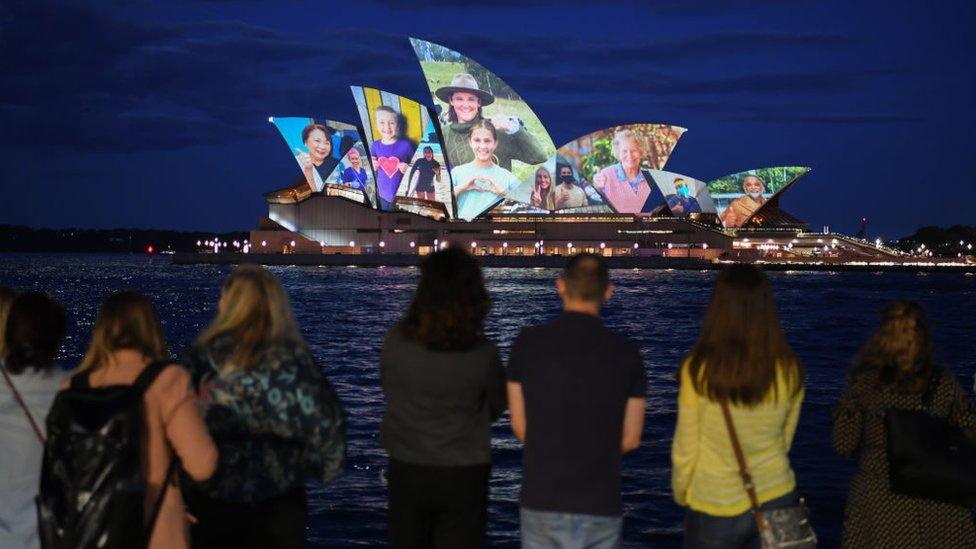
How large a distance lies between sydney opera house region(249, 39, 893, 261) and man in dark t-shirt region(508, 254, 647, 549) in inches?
2554

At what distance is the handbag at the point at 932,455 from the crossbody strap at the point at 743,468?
503 mm

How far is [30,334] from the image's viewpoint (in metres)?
3.47

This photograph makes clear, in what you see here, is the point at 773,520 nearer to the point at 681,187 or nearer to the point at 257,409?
the point at 257,409

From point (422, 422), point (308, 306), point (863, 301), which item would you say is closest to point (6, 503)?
point (422, 422)

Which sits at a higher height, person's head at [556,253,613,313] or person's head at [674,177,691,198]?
person's head at [674,177,691,198]

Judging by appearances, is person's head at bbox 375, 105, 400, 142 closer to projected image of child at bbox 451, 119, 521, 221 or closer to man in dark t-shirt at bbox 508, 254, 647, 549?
projected image of child at bbox 451, 119, 521, 221

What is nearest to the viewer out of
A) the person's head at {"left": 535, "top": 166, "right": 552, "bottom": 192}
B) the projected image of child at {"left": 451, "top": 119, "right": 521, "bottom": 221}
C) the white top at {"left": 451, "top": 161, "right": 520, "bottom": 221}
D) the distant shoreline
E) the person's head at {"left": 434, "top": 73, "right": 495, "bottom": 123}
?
the person's head at {"left": 434, "top": 73, "right": 495, "bottom": 123}

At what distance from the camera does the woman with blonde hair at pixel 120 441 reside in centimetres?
279

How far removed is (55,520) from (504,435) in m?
9.16

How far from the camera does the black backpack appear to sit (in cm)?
278

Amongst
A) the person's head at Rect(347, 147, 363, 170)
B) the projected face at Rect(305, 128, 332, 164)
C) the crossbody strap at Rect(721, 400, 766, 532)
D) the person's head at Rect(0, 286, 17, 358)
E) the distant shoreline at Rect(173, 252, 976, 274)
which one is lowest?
the distant shoreline at Rect(173, 252, 976, 274)

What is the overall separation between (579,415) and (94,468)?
1310 millimetres

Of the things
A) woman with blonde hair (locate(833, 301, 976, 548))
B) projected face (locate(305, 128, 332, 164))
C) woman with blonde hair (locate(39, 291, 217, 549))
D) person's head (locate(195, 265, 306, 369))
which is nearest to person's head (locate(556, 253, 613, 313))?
person's head (locate(195, 265, 306, 369))

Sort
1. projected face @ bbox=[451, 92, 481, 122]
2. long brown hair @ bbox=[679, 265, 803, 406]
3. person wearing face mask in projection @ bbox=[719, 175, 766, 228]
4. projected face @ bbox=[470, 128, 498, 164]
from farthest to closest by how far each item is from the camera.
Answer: person wearing face mask in projection @ bbox=[719, 175, 766, 228] < projected face @ bbox=[470, 128, 498, 164] < projected face @ bbox=[451, 92, 481, 122] < long brown hair @ bbox=[679, 265, 803, 406]
